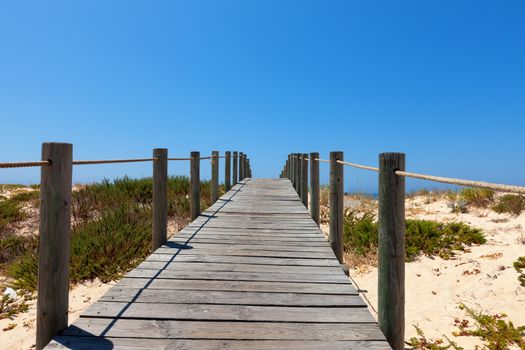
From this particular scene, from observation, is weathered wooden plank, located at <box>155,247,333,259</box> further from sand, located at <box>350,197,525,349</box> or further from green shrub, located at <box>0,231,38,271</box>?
green shrub, located at <box>0,231,38,271</box>

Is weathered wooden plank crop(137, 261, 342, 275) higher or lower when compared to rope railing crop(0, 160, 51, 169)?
lower

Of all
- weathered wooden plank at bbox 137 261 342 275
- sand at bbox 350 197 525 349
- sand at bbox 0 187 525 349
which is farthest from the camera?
sand at bbox 350 197 525 349

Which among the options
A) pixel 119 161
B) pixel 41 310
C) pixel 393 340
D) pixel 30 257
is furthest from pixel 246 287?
pixel 30 257

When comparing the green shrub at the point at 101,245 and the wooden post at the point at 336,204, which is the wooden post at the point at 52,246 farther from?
the wooden post at the point at 336,204

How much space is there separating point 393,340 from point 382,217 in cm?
74

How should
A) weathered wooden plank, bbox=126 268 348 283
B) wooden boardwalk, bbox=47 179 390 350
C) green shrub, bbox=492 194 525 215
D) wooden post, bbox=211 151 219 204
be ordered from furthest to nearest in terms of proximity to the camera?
1. green shrub, bbox=492 194 525 215
2. wooden post, bbox=211 151 219 204
3. weathered wooden plank, bbox=126 268 348 283
4. wooden boardwalk, bbox=47 179 390 350

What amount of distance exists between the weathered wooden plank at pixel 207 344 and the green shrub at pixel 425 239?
14.2 feet

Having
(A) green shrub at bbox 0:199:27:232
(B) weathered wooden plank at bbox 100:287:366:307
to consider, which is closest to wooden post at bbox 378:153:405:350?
(B) weathered wooden plank at bbox 100:287:366:307

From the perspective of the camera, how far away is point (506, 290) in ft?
14.6

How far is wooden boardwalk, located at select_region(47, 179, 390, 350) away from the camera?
211 cm

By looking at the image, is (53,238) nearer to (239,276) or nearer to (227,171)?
(239,276)

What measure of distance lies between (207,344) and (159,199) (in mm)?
2474

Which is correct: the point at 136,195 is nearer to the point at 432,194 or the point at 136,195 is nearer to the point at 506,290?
the point at 506,290

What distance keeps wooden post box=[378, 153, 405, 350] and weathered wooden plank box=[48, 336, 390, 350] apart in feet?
0.55
